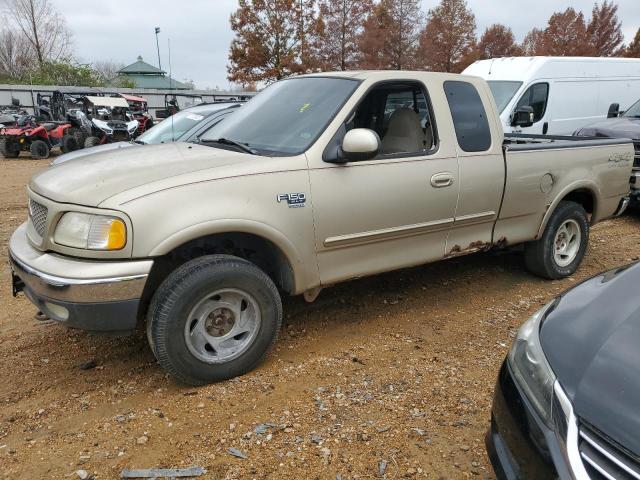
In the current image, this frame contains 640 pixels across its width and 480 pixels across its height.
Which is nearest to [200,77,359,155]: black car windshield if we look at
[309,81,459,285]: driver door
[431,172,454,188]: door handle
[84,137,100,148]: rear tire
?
[309,81,459,285]: driver door

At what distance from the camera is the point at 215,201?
3008 millimetres

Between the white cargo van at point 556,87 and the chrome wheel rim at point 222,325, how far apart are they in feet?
24.5

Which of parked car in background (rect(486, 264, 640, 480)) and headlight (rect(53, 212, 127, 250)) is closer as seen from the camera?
parked car in background (rect(486, 264, 640, 480))

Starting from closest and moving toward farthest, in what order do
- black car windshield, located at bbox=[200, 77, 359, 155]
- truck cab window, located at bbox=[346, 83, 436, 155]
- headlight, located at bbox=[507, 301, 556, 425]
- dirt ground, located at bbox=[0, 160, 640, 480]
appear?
headlight, located at bbox=[507, 301, 556, 425]
dirt ground, located at bbox=[0, 160, 640, 480]
black car windshield, located at bbox=[200, 77, 359, 155]
truck cab window, located at bbox=[346, 83, 436, 155]

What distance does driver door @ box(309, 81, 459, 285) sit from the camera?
3.44m

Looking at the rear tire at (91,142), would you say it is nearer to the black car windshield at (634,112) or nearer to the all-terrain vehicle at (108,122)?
the all-terrain vehicle at (108,122)

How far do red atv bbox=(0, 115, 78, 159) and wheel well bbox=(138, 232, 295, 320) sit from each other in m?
14.0

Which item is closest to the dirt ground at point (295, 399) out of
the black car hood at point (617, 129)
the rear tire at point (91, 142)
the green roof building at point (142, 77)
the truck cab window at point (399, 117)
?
the truck cab window at point (399, 117)

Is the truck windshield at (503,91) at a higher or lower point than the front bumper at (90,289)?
Answer: higher

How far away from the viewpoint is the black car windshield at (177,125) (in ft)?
26.0

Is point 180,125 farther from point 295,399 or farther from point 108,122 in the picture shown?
point 108,122

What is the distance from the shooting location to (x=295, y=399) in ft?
10.2

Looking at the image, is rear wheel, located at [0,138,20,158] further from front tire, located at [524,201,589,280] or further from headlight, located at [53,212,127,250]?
front tire, located at [524,201,589,280]

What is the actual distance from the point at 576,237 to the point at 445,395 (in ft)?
9.60
